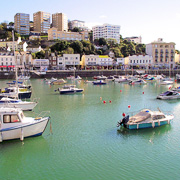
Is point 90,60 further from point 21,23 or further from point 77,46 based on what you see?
point 21,23

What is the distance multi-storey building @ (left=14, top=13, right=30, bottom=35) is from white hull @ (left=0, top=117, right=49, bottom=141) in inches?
6013

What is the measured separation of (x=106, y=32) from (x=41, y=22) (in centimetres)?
4662

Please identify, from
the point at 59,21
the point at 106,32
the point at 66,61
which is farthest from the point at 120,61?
the point at 59,21

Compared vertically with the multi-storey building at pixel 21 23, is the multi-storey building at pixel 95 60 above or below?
below

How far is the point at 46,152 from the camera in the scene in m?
17.8

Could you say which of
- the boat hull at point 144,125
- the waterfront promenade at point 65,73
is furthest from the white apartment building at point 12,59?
the boat hull at point 144,125

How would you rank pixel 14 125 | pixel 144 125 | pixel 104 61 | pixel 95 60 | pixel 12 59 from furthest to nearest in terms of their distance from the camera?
pixel 104 61
pixel 95 60
pixel 12 59
pixel 144 125
pixel 14 125

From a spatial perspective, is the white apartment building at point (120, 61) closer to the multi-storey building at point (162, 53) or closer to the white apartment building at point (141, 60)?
the white apartment building at point (141, 60)

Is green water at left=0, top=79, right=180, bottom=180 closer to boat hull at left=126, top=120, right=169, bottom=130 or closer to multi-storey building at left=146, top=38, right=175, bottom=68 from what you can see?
boat hull at left=126, top=120, right=169, bottom=130

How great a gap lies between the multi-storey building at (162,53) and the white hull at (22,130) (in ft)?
364

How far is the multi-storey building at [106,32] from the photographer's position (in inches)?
6919

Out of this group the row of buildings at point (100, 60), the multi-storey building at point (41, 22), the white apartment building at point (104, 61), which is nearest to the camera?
the row of buildings at point (100, 60)

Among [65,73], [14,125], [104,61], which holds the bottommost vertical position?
[14,125]

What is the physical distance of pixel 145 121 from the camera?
22.8 m
